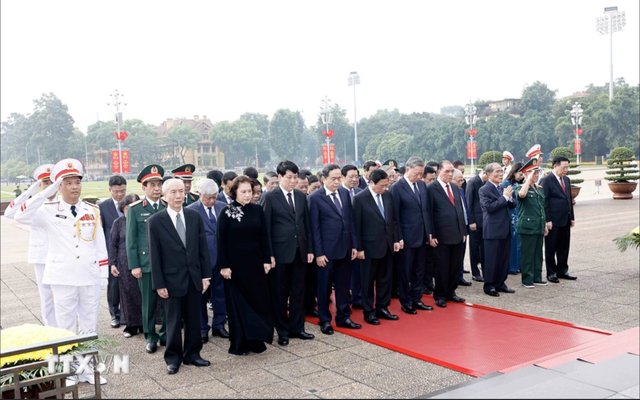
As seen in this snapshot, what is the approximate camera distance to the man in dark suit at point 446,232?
21.2 ft

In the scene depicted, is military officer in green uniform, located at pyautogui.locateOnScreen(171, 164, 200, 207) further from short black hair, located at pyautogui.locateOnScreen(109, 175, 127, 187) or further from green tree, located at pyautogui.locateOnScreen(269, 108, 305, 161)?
green tree, located at pyautogui.locateOnScreen(269, 108, 305, 161)

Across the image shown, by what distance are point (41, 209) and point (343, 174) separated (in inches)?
115

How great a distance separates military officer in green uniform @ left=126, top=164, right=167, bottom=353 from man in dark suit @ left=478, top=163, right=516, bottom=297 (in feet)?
13.0

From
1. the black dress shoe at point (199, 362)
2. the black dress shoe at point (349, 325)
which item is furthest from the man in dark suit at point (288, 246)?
the black dress shoe at point (199, 362)

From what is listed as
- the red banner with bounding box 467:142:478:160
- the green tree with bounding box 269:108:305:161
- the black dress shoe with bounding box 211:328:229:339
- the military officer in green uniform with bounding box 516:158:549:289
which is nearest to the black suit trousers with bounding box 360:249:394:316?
the black dress shoe with bounding box 211:328:229:339

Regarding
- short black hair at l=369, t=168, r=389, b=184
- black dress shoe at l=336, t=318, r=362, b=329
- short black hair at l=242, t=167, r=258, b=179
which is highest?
short black hair at l=242, t=167, r=258, b=179

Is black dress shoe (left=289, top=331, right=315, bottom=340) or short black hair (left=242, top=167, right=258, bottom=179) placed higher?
short black hair (left=242, top=167, right=258, bottom=179)

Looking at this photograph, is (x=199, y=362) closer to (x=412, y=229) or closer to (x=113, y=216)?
(x=113, y=216)

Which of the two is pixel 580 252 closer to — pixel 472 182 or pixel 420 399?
pixel 472 182

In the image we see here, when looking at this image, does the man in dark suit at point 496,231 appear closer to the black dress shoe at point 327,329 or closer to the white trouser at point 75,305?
the black dress shoe at point 327,329

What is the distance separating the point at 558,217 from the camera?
764cm

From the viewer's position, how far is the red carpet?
14.9ft

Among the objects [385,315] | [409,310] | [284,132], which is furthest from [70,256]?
[284,132]

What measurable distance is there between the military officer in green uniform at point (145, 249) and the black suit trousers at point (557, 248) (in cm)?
516
